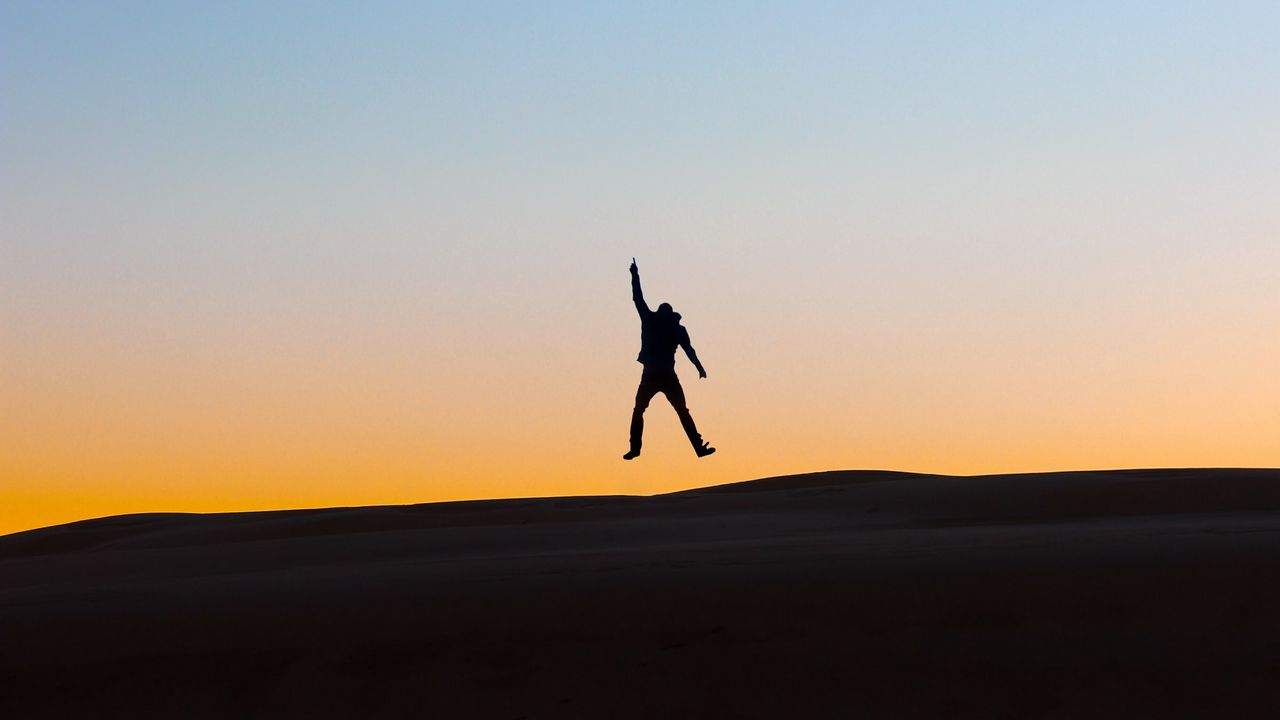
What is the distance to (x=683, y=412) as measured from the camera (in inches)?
564

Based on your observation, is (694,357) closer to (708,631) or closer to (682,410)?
(682,410)

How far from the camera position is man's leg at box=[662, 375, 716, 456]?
1412 cm

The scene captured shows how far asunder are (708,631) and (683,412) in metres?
9.52

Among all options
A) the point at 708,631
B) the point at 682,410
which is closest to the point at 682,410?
the point at 682,410

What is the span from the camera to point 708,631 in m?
4.81

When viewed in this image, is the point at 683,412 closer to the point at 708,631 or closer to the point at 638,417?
the point at 638,417

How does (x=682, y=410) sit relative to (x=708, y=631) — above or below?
above

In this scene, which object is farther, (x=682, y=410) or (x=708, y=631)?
(x=682, y=410)

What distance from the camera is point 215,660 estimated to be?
16.3 feet

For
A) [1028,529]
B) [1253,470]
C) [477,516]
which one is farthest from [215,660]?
[1253,470]

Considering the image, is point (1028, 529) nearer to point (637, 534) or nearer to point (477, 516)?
point (637, 534)

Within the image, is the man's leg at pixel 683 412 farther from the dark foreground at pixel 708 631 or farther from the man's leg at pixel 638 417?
the dark foreground at pixel 708 631

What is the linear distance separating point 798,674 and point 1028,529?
302 centimetres

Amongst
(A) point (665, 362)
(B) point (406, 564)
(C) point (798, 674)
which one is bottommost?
(C) point (798, 674)
